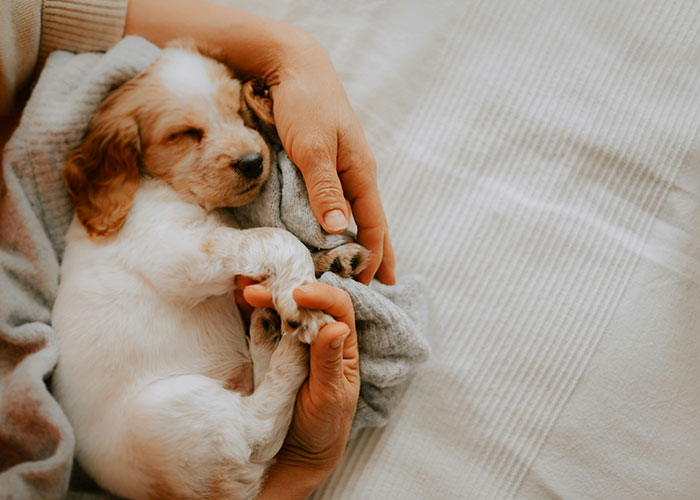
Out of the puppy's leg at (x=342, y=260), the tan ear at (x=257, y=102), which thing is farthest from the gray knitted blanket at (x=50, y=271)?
the tan ear at (x=257, y=102)

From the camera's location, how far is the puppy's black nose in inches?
57.6

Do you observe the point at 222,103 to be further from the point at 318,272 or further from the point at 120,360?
the point at 120,360

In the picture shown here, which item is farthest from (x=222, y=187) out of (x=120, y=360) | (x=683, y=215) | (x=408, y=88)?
(x=683, y=215)

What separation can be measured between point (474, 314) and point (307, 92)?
940 mm

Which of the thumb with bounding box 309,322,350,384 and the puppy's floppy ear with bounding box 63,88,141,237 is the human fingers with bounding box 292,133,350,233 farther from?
the puppy's floppy ear with bounding box 63,88,141,237

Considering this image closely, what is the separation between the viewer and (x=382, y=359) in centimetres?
161

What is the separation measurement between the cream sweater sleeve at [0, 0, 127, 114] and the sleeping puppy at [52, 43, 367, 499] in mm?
329

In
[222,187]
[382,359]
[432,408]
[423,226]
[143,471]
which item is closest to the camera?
[143,471]

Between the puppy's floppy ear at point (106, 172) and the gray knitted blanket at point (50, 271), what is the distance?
0.08 meters

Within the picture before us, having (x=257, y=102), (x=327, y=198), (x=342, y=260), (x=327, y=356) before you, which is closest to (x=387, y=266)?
(x=342, y=260)

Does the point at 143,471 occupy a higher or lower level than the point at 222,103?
lower

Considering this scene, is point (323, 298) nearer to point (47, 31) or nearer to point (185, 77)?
point (185, 77)

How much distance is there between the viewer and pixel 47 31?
1661mm

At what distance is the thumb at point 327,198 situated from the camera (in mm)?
1453
